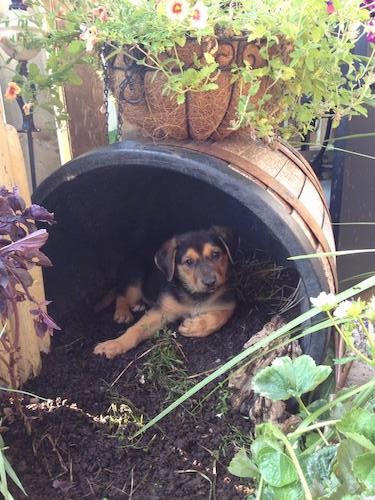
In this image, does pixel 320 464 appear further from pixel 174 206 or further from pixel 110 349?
pixel 174 206

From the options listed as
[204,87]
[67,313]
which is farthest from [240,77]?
[67,313]

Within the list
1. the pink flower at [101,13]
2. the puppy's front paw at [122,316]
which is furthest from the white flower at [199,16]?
the puppy's front paw at [122,316]

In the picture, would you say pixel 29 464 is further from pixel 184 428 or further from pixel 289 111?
pixel 289 111

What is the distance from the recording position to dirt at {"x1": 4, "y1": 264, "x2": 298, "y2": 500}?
4.22ft

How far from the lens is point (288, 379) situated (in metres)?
0.90

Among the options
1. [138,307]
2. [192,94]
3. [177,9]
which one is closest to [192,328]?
[138,307]

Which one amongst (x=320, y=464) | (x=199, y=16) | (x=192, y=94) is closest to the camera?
(x=320, y=464)

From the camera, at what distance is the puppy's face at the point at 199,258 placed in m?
2.12

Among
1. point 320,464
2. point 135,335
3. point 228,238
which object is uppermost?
point 320,464

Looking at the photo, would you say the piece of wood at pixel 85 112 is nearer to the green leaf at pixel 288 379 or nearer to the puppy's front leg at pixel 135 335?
the puppy's front leg at pixel 135 335

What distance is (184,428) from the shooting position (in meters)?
1.48

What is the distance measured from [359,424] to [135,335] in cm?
128

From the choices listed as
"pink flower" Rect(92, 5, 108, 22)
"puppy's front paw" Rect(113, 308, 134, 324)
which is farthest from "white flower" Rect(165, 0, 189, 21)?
"puppy's front paw" Rect(113, 308, 134, 324)

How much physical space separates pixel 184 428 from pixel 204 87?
0.90 metres
